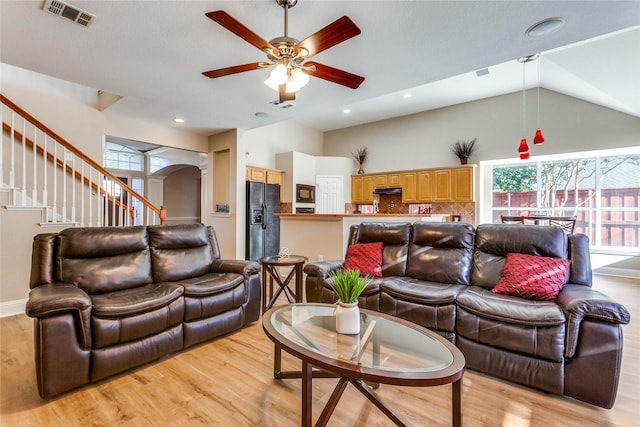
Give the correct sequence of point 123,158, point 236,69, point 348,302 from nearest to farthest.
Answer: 1. point 348,302
2. point 236,69
3. point 123,158

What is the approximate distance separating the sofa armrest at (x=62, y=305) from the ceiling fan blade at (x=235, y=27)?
6.38 ft

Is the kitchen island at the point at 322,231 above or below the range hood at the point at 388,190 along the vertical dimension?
below

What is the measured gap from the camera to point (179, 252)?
115 inches

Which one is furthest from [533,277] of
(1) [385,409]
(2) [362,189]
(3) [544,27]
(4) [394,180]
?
(2) [362,189]

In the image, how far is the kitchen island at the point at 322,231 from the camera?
13.8 feet

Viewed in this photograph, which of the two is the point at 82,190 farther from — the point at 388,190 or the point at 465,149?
the point at 465,149

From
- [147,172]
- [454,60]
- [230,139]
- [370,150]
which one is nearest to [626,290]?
[454,60]

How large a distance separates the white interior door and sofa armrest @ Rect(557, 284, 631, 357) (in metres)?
5.76

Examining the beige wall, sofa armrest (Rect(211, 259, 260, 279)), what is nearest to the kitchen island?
sofa armrest (Rect(211, 259, 260, 279))

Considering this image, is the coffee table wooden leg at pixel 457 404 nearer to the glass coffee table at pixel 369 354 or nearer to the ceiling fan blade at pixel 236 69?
the glass coffee table at pixel 369 354

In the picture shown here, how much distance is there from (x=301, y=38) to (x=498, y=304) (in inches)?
104

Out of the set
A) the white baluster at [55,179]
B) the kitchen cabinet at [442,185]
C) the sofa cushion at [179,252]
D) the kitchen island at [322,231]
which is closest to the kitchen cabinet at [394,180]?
the kitchen cabinet at [442,185]

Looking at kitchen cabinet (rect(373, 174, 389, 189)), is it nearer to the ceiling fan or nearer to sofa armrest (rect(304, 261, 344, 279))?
sofa armrest (rect(304, 261, 344, 279))

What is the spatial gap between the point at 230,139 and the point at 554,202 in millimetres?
6594
